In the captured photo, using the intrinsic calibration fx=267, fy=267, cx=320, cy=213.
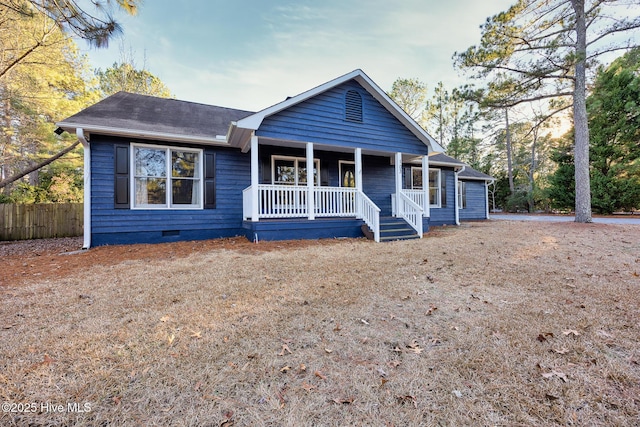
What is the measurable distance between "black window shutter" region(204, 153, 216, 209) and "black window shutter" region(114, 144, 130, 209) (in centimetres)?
204

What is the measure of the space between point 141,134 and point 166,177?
1317 millimetres

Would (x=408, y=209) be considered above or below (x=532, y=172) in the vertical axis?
below

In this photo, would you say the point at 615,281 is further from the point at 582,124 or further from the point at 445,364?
the point at 582,124

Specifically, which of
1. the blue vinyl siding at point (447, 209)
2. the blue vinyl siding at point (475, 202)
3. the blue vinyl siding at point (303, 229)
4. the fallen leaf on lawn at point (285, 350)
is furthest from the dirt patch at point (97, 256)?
the blue vinyl siding at point (475, 202)

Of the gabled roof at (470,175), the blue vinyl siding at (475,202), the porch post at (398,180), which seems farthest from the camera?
the blue vinyl siding at (475,202)

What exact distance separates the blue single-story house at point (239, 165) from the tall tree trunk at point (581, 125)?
7.08 meters

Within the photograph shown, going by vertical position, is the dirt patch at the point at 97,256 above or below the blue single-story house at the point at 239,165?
below

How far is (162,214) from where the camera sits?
26.1 ft

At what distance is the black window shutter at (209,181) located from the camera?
846 centimetres

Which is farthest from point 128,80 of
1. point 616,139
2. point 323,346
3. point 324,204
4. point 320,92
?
point 616,139

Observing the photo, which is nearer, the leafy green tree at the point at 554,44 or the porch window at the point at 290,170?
the porch window at the point at 290,170

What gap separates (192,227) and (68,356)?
6523 mm

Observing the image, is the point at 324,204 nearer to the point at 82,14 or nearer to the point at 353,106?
the point at 353,106

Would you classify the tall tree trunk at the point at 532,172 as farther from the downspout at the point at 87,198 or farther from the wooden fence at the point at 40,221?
the wooden fence at the point at 40,221
